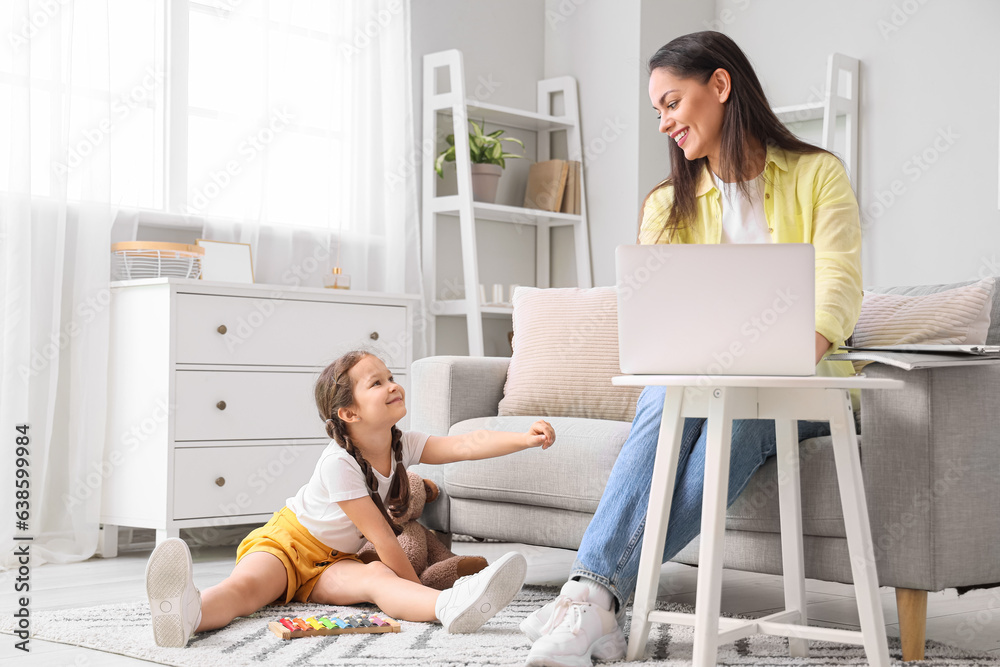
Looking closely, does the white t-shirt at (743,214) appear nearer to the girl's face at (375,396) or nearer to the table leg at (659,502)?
the table leg at (659,502)

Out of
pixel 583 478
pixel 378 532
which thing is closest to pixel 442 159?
pixel 583 478

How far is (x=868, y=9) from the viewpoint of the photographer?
379 cm

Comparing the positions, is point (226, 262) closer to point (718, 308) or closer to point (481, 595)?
point (481, 595)

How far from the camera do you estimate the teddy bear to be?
2031 mm

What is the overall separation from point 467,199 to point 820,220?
215 centimetres

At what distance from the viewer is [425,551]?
7.05 feet

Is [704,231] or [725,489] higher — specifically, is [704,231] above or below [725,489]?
above

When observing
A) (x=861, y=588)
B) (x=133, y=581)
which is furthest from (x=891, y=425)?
(x=133, y=581)

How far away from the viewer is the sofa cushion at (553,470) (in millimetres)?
1998

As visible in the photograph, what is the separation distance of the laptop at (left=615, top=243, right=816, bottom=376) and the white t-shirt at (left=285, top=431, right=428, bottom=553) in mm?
730

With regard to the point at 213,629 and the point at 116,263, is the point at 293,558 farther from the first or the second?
the point at 116,263

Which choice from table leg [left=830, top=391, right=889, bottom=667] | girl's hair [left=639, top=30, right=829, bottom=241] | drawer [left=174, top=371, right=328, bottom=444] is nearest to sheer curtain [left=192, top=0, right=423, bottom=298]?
drawer [left=174, top=371, right=328, bottom=444]

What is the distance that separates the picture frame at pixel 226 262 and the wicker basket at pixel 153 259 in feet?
0.29

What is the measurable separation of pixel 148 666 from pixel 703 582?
793 millimetres
